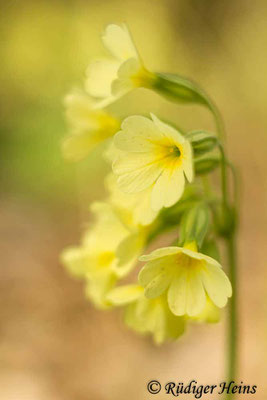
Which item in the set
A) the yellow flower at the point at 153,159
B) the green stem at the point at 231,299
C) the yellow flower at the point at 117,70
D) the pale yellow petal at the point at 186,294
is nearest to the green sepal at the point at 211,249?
the green stem at the point at 231,299

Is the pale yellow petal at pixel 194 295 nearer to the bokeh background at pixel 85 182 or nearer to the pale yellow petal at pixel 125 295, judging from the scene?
the pale yellow petal at pixel 125 295

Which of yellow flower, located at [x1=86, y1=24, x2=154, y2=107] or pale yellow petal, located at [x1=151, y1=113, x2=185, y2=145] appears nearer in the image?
pale yellow petal, located at [x1=151, y1=113, x2=185, y2=145]

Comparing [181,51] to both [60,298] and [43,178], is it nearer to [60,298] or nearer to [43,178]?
[43,178]

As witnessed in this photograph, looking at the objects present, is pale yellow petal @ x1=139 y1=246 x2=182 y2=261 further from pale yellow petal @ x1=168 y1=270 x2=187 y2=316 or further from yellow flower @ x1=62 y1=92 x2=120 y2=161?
yellow flower @ x1=62 y1=92 x2=120 y2=161

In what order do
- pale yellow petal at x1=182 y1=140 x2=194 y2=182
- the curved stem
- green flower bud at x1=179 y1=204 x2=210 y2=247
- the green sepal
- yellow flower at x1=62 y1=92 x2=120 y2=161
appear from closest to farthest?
pale yellow petal at x1=182 y1=140 x2=194 y2=182 → green flower bud at x1=179 y1=204 x2=210 y2=247 → the green sepal → the curved stem → yellow flower at x1=62 y1=92 x2=120 y2=161

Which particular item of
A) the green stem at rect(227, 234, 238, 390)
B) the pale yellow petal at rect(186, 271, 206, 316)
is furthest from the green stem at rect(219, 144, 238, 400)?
the pale yellow petal at rect(186, 271, 206, 316)

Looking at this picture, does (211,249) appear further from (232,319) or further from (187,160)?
(187,160)

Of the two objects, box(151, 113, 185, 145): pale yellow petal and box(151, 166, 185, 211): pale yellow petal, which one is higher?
box(151, 113, 185, 145): pale yellow petal
